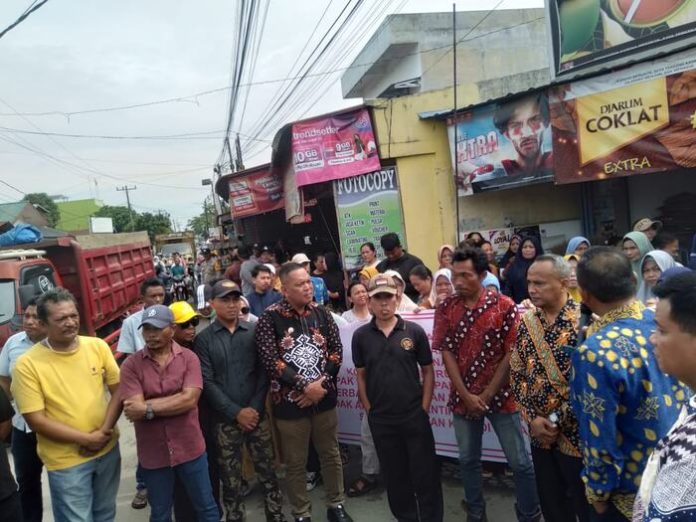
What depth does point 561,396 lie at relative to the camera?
244cm

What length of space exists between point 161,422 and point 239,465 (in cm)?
72

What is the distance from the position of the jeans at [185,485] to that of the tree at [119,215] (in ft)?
187

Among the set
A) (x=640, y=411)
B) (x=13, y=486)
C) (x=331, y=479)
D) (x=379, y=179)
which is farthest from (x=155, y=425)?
(x=379, y=179)

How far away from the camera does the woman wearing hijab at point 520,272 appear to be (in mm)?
5902

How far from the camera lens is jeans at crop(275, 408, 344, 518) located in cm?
340

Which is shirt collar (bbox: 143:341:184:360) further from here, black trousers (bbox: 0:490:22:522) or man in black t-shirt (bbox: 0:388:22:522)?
black trousers (bbox: 0:490:22:522)

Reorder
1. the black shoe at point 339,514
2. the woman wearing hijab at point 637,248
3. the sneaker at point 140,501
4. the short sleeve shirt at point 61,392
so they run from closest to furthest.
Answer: the short sleeve shirt at point 61,392 < the black shoe at point 339,514 < the sneaker at point 140,501 < the woman wearing hijab at point 637,248

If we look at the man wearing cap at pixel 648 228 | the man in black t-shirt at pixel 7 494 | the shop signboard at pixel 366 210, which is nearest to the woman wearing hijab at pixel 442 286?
the man wearing cap at pixel 648 228

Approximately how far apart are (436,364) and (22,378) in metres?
2.76

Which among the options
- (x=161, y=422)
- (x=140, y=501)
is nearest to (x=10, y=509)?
(x=161, y=422)

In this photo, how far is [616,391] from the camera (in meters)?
1.89

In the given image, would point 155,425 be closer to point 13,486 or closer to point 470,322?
point 13,486

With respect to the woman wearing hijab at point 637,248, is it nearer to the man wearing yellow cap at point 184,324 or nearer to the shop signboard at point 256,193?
the man wearing yellow cap at point 184,324

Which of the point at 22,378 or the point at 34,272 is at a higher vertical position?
the point at 34,272
